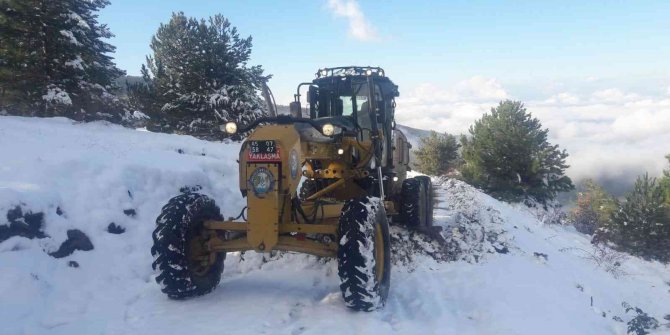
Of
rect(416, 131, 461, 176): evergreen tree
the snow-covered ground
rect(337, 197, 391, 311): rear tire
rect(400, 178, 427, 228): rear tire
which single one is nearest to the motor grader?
rect(337, 197, 391, 311): rear tire

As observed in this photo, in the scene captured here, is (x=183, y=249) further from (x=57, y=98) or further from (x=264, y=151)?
(x=57, y=98)

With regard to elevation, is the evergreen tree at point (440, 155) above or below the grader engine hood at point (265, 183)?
above

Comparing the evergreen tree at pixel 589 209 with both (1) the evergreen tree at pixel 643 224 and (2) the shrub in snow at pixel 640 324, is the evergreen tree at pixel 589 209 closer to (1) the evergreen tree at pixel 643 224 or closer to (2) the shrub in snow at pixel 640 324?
(1) the evergreen tree at pixel 643 224

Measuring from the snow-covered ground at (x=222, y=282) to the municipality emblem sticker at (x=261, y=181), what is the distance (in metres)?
1.33

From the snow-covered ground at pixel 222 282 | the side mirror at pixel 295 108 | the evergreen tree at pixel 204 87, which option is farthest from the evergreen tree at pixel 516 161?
the side mirror at pixel 295 108

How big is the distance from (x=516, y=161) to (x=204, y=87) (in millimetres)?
19686

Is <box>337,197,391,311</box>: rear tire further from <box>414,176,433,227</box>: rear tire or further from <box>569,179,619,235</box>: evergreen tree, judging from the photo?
<box>569,179,619,235</box>: evergreen tree

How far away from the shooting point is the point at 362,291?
5.15 meters

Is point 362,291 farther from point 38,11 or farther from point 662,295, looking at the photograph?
point 38,11

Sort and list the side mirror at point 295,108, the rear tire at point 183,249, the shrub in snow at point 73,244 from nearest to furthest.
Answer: the rear tire at point 183,249 → the shrub in snow at point 73,244 → the side mirror at point 295,108

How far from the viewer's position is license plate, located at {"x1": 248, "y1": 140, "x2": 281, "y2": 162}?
5289mm

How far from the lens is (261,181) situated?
17.3ft

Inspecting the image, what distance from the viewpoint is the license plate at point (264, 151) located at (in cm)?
529

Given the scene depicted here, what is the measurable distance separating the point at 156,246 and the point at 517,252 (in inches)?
287
